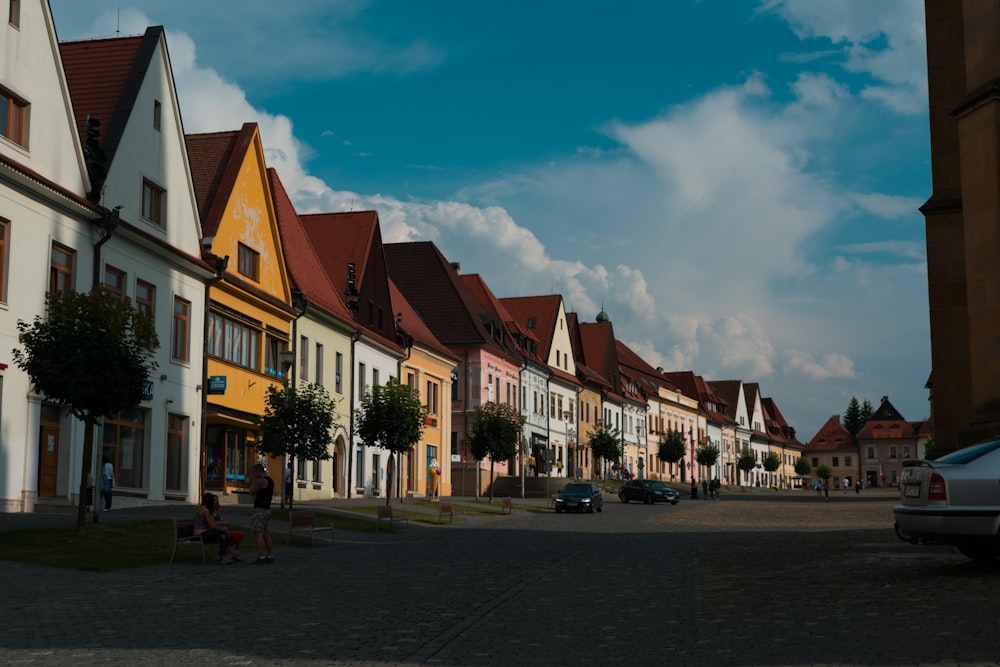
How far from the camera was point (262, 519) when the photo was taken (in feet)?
74.7

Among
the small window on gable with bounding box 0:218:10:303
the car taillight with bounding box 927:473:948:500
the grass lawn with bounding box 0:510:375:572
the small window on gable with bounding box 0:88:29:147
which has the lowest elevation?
the grass lawn with bounding box 0:510:375:572

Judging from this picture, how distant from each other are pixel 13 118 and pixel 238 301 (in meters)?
13.6

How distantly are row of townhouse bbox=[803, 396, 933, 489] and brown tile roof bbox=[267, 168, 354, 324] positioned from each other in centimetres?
14882

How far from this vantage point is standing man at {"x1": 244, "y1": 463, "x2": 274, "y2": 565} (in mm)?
22672

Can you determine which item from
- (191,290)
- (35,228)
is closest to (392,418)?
(191,290)

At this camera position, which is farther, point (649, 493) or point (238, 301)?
point (649, 493)

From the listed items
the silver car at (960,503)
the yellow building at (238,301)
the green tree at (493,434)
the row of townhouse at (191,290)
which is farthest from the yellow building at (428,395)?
the silver car at (960,503)

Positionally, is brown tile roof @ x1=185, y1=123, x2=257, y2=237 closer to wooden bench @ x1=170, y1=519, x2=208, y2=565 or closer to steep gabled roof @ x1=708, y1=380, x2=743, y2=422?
wooden bench @ x1=170, y1=519, x2=208, y2=565

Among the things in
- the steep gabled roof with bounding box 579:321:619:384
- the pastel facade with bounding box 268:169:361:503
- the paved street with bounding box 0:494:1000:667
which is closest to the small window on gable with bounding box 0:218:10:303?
the paved street with bounding box 0:494:1000:667

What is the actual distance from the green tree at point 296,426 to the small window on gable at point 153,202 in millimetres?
6478

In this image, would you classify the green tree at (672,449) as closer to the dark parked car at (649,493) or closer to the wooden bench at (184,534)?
the dark parked car at (649,493)

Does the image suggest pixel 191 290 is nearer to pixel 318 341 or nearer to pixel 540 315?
pixel 318 341

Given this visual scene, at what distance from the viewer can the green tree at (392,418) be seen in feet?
146

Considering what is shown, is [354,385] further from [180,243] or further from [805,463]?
[805,463]
